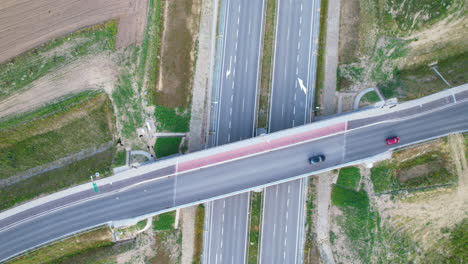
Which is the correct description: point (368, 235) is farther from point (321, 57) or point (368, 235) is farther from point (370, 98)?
point (321, 57)

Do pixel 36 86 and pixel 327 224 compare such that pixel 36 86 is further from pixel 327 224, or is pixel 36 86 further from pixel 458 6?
pixel 458 6

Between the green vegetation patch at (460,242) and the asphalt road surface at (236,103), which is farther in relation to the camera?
the asphalt road surface at (236,103)

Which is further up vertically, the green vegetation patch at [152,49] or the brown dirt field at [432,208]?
the green vegetation patch at [152,49]

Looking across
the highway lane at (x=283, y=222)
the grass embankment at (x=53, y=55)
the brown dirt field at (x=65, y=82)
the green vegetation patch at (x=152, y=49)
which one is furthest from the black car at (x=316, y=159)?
the grass embankment at (x=53, y=55)

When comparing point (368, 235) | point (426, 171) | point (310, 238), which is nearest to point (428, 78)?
point (426, 171)

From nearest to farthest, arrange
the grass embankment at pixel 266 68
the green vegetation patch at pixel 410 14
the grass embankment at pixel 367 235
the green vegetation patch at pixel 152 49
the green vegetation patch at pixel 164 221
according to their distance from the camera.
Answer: the grass embankment at pixel 367 235
the green vegetation patch at pixel 410 14
the green vegetation patch at pixel 164 221
the grass embankment at pixel 266 68
the green vegetation patch at pixel 152 49

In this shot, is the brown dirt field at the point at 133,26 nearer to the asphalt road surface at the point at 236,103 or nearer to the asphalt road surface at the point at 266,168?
the asphalt road surface at the point at 236,103
